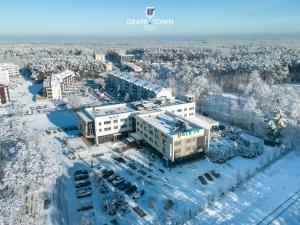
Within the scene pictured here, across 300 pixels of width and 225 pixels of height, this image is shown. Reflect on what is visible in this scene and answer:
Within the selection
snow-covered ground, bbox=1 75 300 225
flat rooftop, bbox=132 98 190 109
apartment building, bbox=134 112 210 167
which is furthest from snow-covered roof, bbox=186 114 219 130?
apartment building, bbox=134 112 210 167

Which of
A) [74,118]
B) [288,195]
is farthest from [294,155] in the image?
[74,118]

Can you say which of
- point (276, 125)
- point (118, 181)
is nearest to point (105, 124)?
point (118, 181)

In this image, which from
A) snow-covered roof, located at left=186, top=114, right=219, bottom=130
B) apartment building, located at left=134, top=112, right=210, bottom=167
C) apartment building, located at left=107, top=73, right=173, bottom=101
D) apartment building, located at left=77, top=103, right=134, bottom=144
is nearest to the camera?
apartment building, located at left=134, top=112, right=210, bottom=167

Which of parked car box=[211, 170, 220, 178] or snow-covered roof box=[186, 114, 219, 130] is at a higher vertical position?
snow-covered roof box=[186, 114, 219, 130]

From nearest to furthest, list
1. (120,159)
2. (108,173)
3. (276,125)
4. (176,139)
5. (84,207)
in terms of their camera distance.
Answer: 1. (84,207)
2. (108,173)
3. (176,139)
4. (120,159)
5. (276,125)

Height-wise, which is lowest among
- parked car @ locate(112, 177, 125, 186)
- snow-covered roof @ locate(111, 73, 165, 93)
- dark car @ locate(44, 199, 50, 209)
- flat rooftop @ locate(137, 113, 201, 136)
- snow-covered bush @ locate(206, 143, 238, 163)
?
parked car @ locate(112, 177, 125, 186)

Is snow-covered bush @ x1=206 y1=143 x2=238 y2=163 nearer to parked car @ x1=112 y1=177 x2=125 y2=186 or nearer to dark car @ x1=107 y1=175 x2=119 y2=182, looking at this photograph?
parked car @ x1=112 y1=177 x2=125 y2=186

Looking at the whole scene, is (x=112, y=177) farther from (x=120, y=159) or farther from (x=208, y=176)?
(x=208, y=176)

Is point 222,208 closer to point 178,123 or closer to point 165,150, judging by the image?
point 165,150
